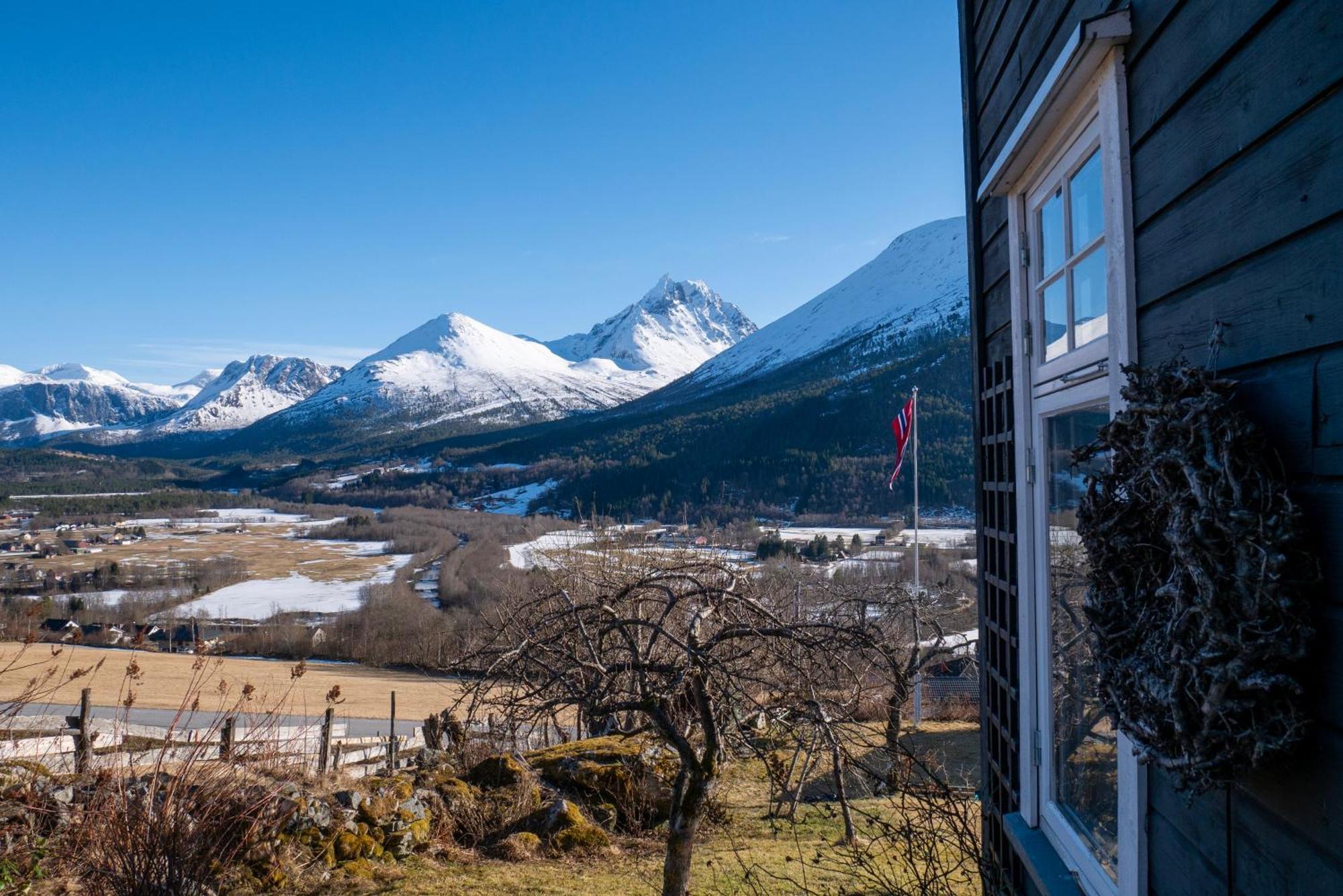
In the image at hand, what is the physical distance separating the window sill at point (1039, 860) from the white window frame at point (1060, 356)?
0.03 metres

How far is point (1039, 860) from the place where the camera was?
2.65m

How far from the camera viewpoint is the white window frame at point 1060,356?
1935 mm

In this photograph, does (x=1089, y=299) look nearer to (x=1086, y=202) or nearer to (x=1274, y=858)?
(x=1086, y=202)

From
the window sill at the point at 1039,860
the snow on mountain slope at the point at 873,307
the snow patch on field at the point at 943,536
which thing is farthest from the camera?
the snow on mountain slope at the point at 873,307

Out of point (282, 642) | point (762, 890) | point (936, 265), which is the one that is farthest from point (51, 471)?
point (762, 890)

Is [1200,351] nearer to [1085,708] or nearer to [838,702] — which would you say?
[1085,708]

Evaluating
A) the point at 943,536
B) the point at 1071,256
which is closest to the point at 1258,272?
the point at 1071,256

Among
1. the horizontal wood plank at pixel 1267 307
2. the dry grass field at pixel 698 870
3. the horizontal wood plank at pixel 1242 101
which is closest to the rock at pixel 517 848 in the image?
the dry grass field at pixel 698 870

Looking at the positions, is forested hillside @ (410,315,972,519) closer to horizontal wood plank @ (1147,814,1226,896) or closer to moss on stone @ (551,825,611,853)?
moss on stone @ (551,825,611,853)

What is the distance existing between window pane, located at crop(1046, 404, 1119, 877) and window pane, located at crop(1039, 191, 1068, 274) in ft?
1.75

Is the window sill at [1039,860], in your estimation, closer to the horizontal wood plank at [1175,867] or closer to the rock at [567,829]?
the horizontal wood plank at [1175,867]

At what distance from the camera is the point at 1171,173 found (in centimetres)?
170

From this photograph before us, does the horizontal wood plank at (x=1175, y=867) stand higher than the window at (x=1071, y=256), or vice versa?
the window at (x=1071, y=256)

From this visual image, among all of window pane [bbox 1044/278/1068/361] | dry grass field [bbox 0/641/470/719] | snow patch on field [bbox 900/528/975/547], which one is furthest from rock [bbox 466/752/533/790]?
snow patch on field [bbox 900/528/975/547]
